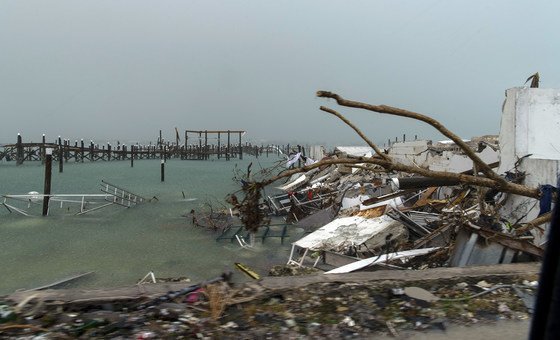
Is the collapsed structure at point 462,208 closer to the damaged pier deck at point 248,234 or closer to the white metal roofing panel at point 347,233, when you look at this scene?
the white metal roofing panel at point 347,233

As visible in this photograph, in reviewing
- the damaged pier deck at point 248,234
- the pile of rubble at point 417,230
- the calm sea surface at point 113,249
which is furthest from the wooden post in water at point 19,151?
the pile of rubble at point 417,230

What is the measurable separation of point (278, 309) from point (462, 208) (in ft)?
20.8

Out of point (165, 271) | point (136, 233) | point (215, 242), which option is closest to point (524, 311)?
point (165, 271)

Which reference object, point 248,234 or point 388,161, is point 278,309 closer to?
point 388,161

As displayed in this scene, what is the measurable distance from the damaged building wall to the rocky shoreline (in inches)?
187

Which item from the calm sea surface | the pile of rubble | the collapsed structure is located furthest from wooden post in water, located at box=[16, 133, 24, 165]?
the collapsed structure

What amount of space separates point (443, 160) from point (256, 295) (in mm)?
12009

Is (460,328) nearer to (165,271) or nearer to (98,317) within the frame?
(98,317)

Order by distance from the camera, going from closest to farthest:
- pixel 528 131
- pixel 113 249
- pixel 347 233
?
pixel 528 131 → pixel 347 233 → pixel 113 249

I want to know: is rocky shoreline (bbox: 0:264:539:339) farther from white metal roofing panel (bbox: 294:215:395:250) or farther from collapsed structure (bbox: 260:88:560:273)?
white metal roofing panel (bbox: 294:215:395:250)

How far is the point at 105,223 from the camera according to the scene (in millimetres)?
16359

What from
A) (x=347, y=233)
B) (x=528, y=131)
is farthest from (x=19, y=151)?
(x=528, y=131)

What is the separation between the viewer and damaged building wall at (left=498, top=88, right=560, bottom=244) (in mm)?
7922

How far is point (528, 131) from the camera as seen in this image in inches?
324
